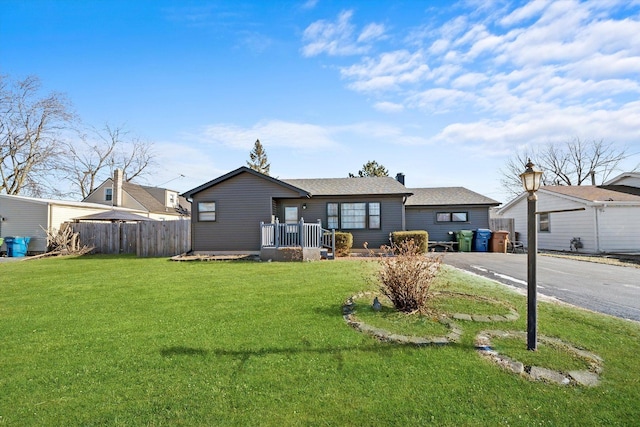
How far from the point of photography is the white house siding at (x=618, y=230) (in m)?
15.5

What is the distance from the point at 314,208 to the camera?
16.7 m

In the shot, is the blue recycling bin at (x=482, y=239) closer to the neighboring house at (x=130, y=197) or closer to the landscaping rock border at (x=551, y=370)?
the landscaping rock border at (x=551, y=370)

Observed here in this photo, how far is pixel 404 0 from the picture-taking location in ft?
25.3

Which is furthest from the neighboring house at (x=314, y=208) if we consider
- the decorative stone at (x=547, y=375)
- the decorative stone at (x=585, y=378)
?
the decorative stone at (x=585, y=378)

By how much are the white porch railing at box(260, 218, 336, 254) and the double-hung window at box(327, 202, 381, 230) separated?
3038mm

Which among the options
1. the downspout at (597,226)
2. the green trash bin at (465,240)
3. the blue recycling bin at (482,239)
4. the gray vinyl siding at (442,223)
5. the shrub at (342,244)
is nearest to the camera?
the shrub at (342,244)

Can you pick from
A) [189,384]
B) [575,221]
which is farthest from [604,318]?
[575,221]

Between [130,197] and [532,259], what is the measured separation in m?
30.4

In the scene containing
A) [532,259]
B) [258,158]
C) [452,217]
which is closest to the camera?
[532,259]

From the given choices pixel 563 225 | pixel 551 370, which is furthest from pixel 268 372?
pixel 563 225

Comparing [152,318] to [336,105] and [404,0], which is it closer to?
[404,0]

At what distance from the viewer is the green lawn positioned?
2.52 metres

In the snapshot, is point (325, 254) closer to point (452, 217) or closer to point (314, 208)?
point (314, 208)

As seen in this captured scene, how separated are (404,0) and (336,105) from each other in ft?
15.7
